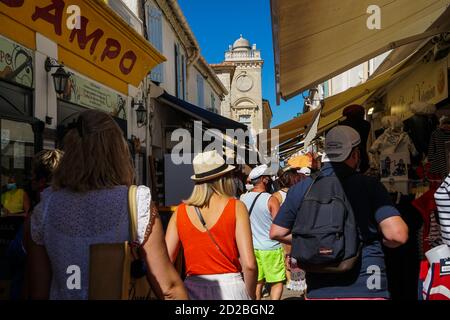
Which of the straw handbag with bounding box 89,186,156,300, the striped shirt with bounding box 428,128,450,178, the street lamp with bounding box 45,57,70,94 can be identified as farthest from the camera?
the street lamp with bounding box 45,57,70,94

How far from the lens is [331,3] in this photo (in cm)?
367

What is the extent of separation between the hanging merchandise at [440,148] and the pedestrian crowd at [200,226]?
0.62 metres

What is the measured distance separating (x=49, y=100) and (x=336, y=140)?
194 inches

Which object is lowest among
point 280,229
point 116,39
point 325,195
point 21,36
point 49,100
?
point 280,229

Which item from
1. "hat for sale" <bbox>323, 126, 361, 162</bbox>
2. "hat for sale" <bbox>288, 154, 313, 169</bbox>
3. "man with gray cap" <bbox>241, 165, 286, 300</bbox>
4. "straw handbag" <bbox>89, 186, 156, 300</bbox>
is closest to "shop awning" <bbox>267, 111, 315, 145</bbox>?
"hat for sale" <bbox>288, 154, 313, 169</bbox>

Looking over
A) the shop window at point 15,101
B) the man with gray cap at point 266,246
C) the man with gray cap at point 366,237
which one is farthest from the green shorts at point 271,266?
the shop window at point 15,101

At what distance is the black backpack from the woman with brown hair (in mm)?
827

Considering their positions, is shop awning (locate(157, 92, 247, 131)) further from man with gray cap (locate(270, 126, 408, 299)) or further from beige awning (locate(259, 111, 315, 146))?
man with gray cap (locate(270, 126, 408, 299))

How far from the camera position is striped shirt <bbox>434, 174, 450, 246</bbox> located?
2729 mm

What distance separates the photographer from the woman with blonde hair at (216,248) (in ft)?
10.1

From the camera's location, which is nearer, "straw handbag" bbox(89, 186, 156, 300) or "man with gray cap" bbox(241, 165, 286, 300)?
"straw handbag" bbox(89, 186, 156, 300)

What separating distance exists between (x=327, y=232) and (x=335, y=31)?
2.39 meters
